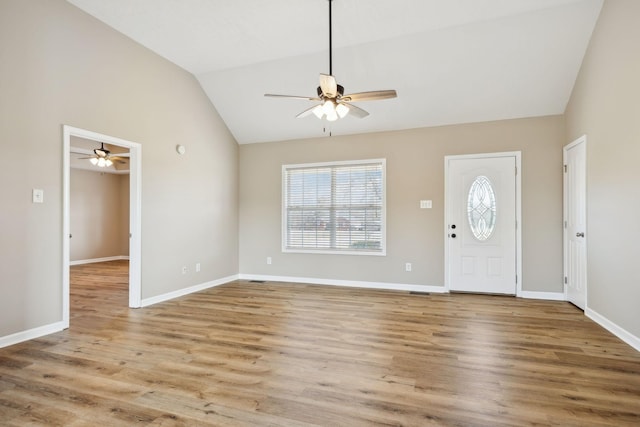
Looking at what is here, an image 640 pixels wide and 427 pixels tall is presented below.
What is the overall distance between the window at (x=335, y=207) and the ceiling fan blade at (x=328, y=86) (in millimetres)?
2705

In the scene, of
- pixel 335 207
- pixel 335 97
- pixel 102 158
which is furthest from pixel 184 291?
pixel 335 97

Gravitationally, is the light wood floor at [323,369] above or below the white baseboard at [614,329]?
below

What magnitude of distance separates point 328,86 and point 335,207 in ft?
10.4

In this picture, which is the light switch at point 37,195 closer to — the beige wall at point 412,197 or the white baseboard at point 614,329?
the beige wall at point 412,197

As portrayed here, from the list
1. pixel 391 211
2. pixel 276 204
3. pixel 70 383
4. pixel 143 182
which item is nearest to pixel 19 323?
pixel 70 383

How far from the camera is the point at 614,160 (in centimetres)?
342

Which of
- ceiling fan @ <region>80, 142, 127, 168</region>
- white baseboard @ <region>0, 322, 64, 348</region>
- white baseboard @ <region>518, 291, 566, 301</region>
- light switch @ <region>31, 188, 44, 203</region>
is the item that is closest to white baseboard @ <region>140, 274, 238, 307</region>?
white baseboard @ <region>0, 322, 64, 348</region>

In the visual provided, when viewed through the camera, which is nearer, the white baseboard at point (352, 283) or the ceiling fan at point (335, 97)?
the ceiling fan at point (335, 97)

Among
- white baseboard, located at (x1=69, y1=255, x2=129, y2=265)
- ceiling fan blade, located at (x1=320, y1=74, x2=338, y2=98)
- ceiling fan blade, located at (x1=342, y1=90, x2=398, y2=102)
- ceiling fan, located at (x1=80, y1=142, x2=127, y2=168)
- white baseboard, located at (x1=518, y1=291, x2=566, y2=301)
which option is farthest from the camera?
white baseboard, located at (x1=69, y1=255, x2=129, y2=265)

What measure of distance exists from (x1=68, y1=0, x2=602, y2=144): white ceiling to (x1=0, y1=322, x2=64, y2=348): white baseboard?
3.37 meters

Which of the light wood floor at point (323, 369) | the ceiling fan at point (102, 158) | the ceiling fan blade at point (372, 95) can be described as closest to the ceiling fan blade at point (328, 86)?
the ceiling fan blade at point (372, 95)

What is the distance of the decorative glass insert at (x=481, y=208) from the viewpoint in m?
5.16

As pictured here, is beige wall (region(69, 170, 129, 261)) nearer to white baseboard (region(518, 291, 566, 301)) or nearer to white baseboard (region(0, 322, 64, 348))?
white baseboard (region(0, 322, 64, 348))

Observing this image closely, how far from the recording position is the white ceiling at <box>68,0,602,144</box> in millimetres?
3596
